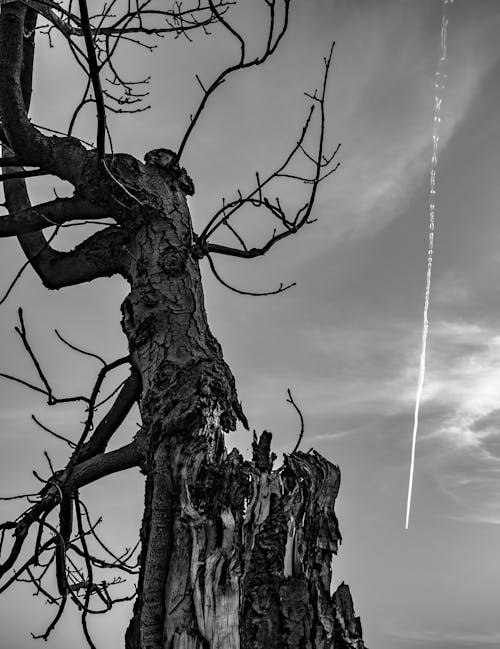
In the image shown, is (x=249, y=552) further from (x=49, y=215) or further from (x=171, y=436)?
(x=49, y=215)

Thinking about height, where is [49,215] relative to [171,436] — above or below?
above

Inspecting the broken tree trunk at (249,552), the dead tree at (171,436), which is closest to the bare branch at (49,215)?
the dead tree at (171,436)

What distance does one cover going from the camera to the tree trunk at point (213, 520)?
2.17 m

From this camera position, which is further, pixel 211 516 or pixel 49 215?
pixel 49 215

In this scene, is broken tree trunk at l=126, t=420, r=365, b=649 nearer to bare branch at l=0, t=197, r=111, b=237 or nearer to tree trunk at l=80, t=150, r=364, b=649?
tree trunk at l=80, t=150, r=364, b=649

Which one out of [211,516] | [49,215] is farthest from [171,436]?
[49,215]

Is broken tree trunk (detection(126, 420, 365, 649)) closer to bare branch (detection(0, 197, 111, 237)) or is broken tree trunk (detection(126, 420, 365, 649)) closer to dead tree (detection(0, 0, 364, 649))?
dead tree (detection(0, 0, 364, 649))

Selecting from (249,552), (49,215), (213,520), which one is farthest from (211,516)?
(49,215)

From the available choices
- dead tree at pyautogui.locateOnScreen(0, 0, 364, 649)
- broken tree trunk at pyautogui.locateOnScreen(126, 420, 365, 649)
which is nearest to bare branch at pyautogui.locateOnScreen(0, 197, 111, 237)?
dead tree at pyautogui.locateOnScreen(0, 0, 364, 649)

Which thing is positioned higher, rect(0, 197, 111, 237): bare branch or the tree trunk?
rect(0, 197, 111, 237): bare branch

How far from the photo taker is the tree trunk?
7.12 ft

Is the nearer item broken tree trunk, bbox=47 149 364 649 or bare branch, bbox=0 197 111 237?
broken tree trunk, bbox=47 149 364 649

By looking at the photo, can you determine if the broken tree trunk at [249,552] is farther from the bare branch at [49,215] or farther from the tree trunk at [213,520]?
the bare branch at [49,215]

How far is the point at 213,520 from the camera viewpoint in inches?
89.7
